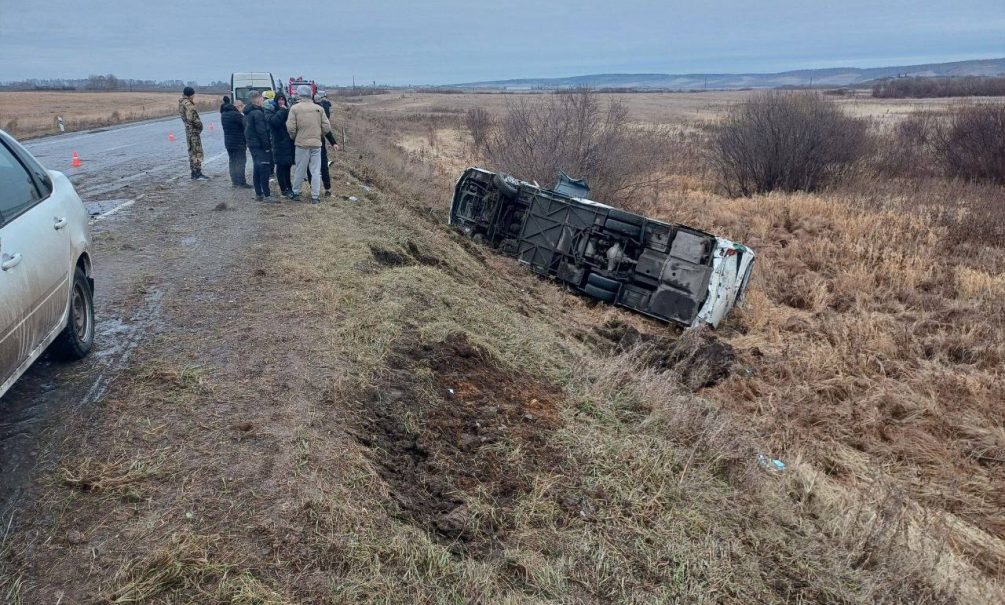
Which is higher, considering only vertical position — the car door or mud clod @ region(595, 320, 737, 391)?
the car door

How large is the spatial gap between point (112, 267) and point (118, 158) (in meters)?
11.4

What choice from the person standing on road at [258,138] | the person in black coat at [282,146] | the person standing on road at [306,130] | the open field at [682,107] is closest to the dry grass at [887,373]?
the person standing on road at [306,130]

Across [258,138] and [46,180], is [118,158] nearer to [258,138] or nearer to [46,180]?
[258,138]

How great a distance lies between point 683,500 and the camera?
4180mm

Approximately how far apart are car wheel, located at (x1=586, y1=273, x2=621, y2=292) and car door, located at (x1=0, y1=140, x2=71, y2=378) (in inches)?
295

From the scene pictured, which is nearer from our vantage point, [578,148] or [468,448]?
[468,448]

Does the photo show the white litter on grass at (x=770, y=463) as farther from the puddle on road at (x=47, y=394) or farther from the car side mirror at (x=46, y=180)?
the car side mirror at (x=46, y=180)

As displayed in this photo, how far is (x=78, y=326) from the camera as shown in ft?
14.6

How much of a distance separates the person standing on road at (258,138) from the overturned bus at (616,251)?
3.89 metres

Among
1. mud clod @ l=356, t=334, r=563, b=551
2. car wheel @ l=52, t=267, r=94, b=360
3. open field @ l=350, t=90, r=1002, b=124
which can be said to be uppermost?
open field @ l=350, t=90, r=1002, b=124

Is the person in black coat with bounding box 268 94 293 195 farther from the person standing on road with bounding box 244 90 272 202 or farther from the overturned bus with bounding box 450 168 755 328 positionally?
the overturned bus with bounding box 450 168 755 328

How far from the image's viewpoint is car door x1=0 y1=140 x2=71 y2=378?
3.21 metres

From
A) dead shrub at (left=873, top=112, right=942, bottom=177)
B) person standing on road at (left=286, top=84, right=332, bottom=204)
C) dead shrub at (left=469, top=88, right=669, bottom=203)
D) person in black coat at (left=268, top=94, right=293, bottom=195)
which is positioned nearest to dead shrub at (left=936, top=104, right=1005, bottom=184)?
dead shrub at (left=873, top=112, right=942, bottom=177)

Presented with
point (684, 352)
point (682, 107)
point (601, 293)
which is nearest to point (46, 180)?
point (684, 352)
